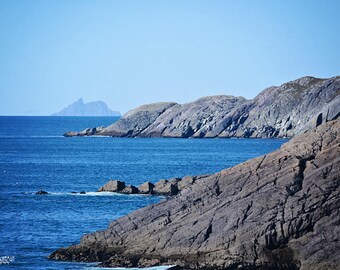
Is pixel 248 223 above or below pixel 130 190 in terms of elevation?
above

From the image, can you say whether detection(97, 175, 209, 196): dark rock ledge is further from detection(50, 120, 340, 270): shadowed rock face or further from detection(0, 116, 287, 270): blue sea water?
detection(50, 120, 340, 270): shadowed rock face

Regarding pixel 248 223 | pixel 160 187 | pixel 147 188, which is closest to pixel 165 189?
pixel 160 187

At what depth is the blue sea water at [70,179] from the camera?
54.5 meters

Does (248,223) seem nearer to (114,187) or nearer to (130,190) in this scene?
(130,190)

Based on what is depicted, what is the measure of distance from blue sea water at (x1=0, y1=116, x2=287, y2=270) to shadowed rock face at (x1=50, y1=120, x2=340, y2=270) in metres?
3.13

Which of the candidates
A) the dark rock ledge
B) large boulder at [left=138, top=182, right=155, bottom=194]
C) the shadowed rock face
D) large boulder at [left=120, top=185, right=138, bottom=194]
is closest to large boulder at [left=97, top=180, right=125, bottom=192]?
the dark rock ledge

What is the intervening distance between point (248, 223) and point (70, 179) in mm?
54258

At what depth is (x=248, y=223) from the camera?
45.5 metres

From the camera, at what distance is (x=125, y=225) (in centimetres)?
4938

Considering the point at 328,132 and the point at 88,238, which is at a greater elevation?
the point at 328,132

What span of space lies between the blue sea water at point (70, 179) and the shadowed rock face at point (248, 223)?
313 centimetres

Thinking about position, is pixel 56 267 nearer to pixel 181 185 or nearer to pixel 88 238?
pixel 88 238

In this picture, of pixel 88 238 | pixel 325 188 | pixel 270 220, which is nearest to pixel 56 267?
pixel 88 238

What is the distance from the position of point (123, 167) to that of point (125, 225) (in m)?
67.7
